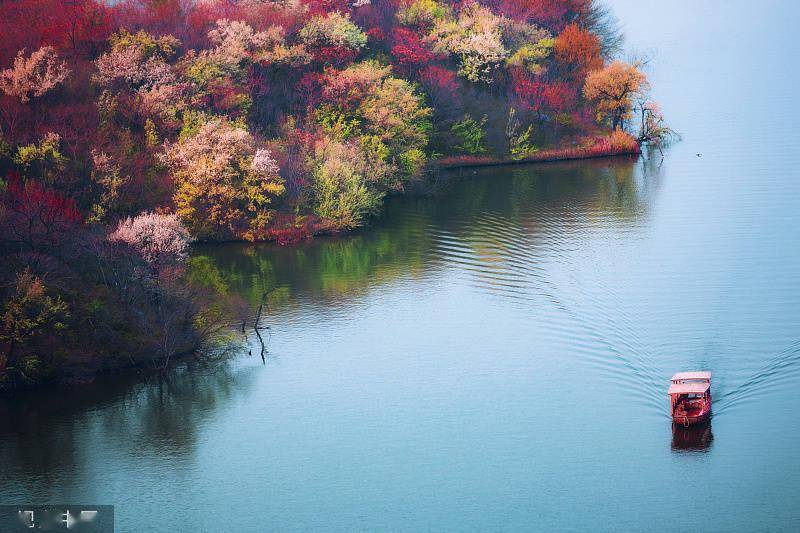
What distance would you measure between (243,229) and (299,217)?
12.4ft

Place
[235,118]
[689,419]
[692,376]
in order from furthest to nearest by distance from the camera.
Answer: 1. [235,118]
2. [692,376]
3. [689,419]

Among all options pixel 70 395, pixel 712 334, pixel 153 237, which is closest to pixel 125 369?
pixel 70 395

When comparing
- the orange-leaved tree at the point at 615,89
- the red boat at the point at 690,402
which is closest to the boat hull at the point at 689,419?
the red boat at the point at 690,402

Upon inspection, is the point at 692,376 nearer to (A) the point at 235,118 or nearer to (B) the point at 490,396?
(B) the point at 490,396

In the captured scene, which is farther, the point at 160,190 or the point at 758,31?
the point at 758,31

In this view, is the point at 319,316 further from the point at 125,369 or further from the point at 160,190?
the point at 160,190

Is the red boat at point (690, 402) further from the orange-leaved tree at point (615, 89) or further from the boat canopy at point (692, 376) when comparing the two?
the orange-leaved tree at point (615, 89)

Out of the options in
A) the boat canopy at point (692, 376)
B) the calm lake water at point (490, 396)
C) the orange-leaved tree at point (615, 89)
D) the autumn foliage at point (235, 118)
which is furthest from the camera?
Answer: the orange-leaved tree at point (615, 89)

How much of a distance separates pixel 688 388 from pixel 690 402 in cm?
53

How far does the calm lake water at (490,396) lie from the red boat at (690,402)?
587mm

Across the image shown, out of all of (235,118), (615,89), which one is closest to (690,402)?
(235,118)

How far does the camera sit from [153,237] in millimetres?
52156

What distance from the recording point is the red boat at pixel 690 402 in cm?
3962

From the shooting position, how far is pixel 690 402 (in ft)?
132
